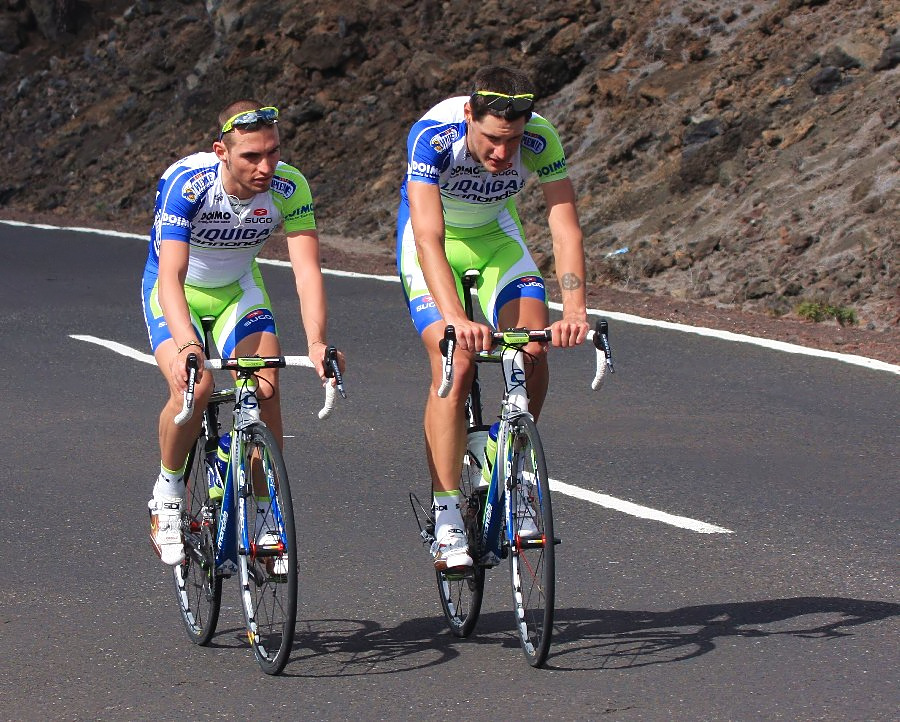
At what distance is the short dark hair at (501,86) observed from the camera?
5777 millimetres

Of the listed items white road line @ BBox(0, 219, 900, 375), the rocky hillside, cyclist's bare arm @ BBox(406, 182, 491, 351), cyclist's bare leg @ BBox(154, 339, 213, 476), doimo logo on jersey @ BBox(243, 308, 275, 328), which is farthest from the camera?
the rocky hillside

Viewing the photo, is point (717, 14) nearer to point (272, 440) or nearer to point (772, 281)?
point (772, 281)

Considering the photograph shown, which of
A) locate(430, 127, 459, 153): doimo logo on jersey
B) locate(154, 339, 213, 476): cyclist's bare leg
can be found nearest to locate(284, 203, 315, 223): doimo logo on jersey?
locate(430, 127, 459, 153): doimo logo on jersey

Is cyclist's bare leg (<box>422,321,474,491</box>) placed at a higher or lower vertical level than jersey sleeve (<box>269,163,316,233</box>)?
lower

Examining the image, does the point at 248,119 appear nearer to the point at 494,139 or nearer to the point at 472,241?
the point at 494,139

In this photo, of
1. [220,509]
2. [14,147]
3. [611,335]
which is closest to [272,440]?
[220,509]

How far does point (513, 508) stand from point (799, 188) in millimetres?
11992

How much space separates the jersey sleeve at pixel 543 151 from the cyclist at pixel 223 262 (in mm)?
860

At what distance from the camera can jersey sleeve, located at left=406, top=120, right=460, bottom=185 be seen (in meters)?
6.10

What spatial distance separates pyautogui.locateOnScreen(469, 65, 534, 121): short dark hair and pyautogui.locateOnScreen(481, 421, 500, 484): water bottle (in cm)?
112

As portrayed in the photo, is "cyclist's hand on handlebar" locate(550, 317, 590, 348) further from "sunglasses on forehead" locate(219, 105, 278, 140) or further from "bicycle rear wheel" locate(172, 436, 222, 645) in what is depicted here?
"bicycle rear wheel" locate(172, 436, 222, 645)

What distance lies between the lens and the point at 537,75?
22.4m

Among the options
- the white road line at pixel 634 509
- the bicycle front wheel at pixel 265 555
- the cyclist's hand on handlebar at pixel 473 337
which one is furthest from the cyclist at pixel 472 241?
the white road line at pixel 634 509

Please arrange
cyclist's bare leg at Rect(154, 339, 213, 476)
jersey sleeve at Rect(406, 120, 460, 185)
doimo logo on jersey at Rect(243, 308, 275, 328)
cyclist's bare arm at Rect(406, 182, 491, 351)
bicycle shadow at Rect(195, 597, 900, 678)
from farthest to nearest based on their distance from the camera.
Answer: doimo logo on jersey at Rect(243, 308, 275, 328) → jersey sleeve at Rect(406, 120, 460, 185) → cyclist's bare leg at Rect(154, 339, 213, 476) → bicycle shadow at Rect(195, 597, 900, 678) → cyclist's bare arm at Rect(406, 182, 491, 351)
